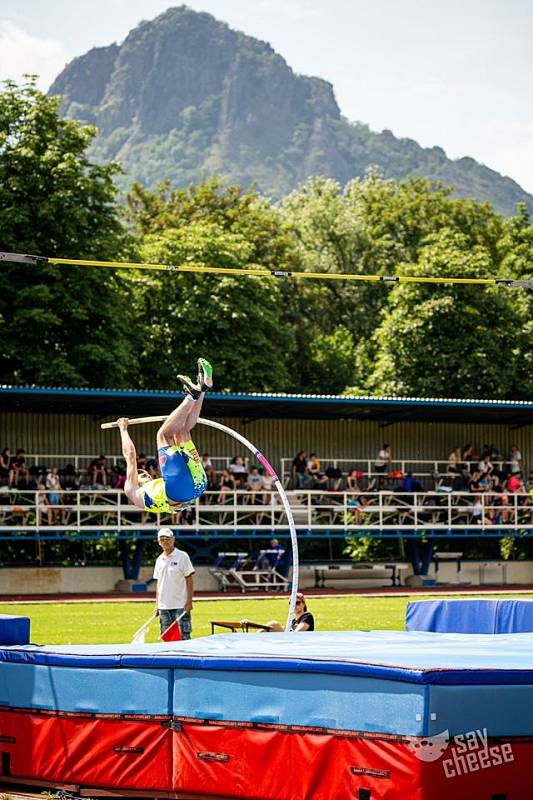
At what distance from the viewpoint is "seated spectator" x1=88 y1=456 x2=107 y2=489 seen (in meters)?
29.4

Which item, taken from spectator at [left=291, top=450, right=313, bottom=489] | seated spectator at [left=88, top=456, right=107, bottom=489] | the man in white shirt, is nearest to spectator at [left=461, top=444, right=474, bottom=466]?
spectator at [left=291, top=450, right=313, bottom=489]

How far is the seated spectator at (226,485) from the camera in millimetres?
29578

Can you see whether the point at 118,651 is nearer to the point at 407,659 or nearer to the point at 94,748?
the point at 94,748

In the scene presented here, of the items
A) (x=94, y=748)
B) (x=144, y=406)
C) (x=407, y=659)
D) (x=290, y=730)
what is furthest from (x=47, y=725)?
(x=144, y=406)

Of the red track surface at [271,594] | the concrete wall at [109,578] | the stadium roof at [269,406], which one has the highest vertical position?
the stadium roof at [269,406]

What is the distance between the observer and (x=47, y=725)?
9.93m

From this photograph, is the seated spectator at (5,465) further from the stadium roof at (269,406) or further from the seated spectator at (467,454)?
the seated spectator at (467,454)

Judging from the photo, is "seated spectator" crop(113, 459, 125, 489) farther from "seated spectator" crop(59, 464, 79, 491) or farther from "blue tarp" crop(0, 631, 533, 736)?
"blue tarp" crop(0, 631, 533, 736)

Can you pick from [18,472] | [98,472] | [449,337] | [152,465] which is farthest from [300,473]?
[449,337]

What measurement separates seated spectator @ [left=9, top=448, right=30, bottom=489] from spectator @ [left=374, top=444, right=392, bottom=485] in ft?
29.1

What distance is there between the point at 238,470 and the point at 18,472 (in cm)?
→ 522

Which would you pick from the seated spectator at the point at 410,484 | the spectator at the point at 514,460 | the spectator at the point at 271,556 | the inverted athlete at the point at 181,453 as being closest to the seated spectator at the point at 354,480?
the seated spectator at the point at 410,484

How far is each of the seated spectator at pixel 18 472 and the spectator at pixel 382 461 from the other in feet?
29.1

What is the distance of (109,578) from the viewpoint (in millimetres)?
29656
